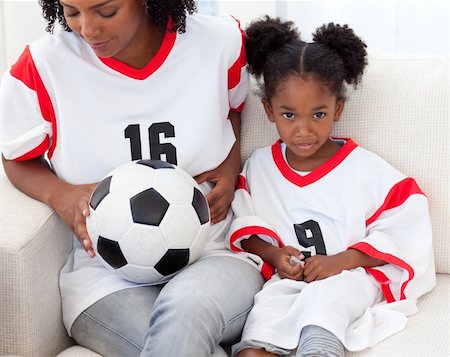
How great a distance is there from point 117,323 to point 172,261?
17 cm

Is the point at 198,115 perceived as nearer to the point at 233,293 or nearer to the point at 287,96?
the point at 287,96

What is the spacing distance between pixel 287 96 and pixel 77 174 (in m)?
0.49

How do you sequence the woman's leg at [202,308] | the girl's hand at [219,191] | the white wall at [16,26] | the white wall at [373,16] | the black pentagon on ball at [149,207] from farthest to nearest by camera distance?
the white wall at [16,26] → the white wall at [373,16] → the girl's hand at [219,191] → the black pentagon on ball at [149,207] → the woman's leg at [202,308]

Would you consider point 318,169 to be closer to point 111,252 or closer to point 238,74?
point 238,74

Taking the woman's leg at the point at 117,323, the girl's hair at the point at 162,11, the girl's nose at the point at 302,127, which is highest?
the girl's hair at the point at 162,11

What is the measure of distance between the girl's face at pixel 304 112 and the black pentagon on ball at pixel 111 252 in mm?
454

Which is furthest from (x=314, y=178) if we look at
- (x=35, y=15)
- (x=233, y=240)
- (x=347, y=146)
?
(x=35, y=15)

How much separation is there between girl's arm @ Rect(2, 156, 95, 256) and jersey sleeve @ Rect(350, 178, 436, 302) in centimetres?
57

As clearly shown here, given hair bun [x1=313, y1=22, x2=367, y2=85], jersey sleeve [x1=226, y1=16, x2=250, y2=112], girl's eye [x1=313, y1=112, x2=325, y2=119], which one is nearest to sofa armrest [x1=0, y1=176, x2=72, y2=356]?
jersey sleeve [x1=226, y1=16, x2=250, y2=112]

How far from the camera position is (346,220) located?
1.82 metres

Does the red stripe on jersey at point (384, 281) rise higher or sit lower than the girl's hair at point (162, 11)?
lower

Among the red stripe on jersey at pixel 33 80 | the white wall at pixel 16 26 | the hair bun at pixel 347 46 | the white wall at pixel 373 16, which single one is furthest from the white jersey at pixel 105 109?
the white wall at pixel 16 26

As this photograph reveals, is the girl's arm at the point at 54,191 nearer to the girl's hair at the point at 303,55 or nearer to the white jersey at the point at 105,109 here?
the white jersey at the point at 105,109

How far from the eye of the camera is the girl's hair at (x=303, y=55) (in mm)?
1833
